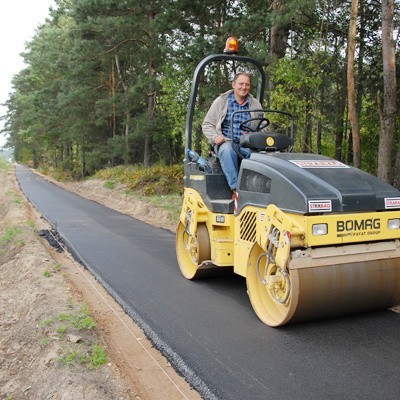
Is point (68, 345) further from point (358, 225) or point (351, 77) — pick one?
point (351, 77)

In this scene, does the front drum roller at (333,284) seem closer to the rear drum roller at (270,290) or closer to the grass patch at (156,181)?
the rear drum roller at (270,290)

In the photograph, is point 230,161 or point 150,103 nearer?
point 230,161

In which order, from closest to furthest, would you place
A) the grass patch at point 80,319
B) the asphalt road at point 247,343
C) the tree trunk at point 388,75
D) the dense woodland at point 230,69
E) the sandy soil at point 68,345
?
the asphalt road at point 247,343 < the sandy soil at point 68,345 < the grass patch at point 80,319 < the tree trunk at point 388,75 < the dense woodland at point 230,69

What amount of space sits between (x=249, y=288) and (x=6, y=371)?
2.26 metres

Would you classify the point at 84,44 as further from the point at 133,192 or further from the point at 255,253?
the point at 255,253

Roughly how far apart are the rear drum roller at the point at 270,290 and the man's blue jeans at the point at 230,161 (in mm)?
1074

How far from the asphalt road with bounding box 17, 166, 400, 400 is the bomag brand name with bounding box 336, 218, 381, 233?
910 mm

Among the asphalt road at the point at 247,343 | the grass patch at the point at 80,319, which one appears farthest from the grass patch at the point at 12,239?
the grass patch at the point at 80,319

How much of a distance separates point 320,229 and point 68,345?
2.31 meters

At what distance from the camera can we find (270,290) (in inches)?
162

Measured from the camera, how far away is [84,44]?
19469mm

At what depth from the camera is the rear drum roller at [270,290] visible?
150 inches

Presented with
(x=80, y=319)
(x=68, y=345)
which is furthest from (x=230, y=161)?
(x=68, y=345)

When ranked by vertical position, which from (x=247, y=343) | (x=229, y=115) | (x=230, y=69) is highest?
(x=230, y=69)
